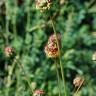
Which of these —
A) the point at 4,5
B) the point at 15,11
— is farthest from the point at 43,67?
the point at 4,5

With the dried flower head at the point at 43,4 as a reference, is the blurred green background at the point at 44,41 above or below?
below

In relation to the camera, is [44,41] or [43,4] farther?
[44,41]

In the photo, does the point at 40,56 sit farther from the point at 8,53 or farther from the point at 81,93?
the point at 8,53

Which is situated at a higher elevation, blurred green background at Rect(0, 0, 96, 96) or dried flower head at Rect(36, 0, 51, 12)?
dried flower head at Rect(36, 0, 51, 12)

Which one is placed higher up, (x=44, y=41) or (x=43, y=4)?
(x=43, y=4)

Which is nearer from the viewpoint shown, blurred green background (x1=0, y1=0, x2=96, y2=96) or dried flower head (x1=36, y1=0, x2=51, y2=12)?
dried flower head (x1=36, y1=0, x2=51, y2=12)

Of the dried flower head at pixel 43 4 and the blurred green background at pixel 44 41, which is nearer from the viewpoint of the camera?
the dried flower head at pixel 43 4

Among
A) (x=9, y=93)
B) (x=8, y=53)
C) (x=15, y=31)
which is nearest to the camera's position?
(x=8, y=53)

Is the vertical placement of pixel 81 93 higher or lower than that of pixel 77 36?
lower
